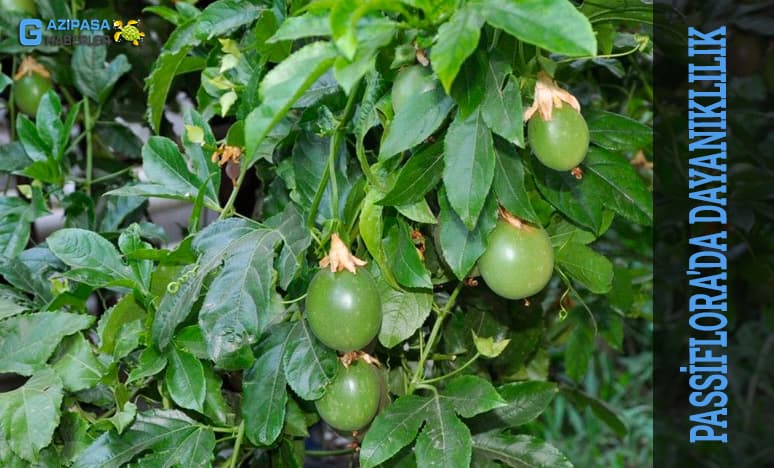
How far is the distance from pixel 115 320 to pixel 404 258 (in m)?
0.24

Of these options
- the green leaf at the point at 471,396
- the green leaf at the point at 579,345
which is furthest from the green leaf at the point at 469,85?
the green leaf at the point at 579,345

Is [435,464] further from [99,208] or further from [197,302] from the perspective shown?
[99,208]

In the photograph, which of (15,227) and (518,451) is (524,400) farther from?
(15,227)

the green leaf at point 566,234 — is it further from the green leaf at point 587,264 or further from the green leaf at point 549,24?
the green leaf at point 549,24

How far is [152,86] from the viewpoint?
0.76 m

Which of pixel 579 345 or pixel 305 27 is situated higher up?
pixel 305 27

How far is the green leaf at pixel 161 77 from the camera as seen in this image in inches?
29.1

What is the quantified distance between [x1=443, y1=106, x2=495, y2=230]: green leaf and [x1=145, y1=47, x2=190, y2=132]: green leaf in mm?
282

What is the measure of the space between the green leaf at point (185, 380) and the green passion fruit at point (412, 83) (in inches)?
10.2

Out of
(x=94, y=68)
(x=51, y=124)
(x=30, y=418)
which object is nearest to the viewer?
(x=30, y=418)

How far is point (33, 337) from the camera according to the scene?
2.41 feet

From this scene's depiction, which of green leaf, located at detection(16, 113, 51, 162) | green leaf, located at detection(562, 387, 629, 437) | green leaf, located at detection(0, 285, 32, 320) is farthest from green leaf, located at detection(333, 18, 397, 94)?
green leaf, located at detection(562, 387, 629, 437)

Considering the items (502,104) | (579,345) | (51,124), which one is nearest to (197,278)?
(502,104)

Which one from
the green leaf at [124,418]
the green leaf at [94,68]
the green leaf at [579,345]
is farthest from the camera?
the green leaf at [579,345]
